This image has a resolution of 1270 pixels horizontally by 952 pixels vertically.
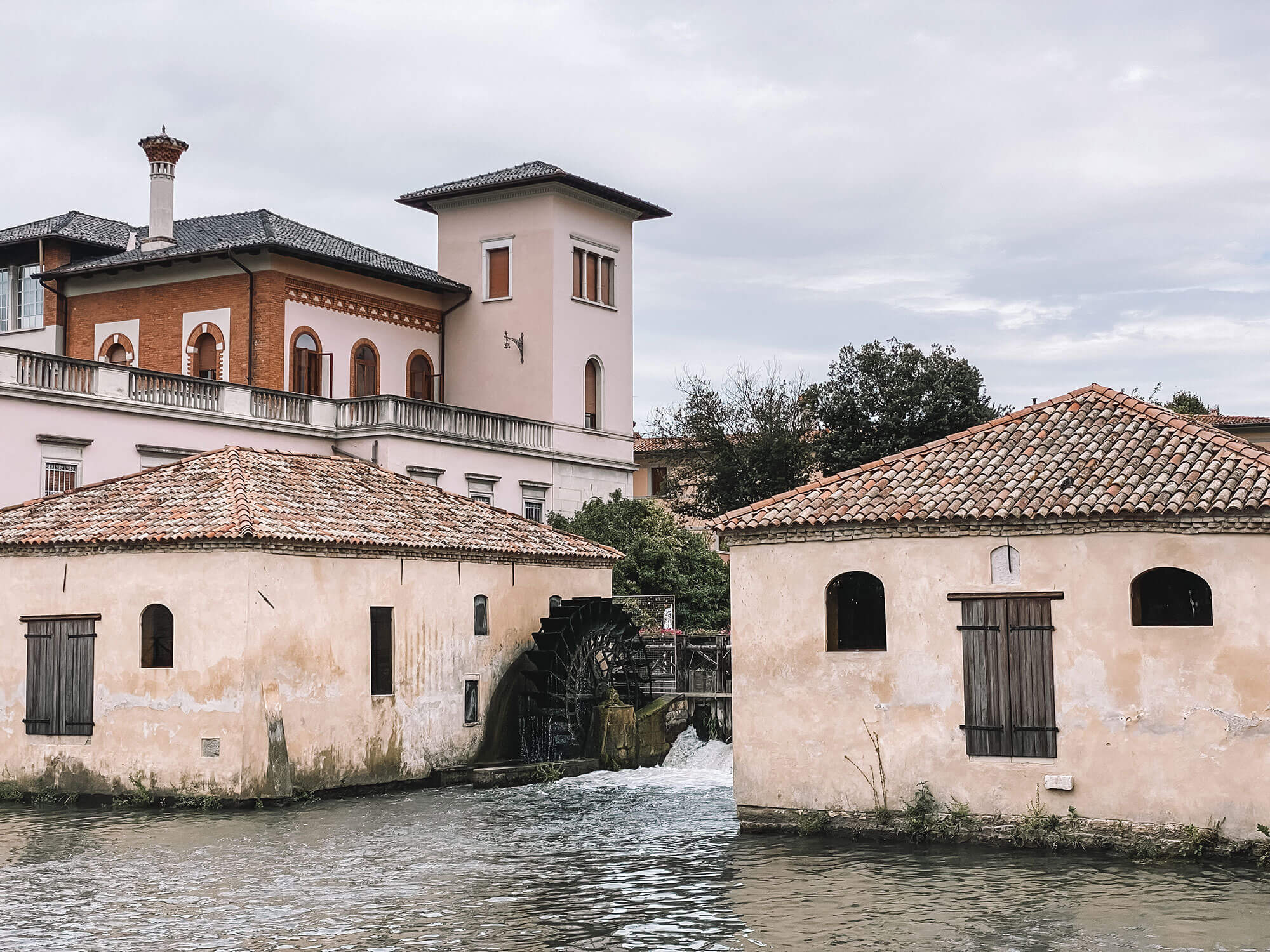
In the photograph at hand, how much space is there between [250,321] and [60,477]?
9.56 metres

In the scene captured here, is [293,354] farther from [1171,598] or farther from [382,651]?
[1171,598]

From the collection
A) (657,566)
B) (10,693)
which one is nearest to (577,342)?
(657,566)

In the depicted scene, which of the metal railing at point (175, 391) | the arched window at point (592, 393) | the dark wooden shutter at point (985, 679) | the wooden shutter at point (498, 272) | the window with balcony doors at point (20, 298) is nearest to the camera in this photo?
the dark wooden shutter at point (985, 679)

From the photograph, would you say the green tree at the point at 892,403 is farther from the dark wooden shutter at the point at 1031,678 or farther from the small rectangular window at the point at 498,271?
the dark wooden shutter at the point at 1031,678

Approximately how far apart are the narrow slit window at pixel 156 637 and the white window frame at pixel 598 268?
74.2 feet

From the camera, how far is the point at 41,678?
20828 millimetres

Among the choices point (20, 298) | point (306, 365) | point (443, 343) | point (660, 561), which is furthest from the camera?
point (443, 343)

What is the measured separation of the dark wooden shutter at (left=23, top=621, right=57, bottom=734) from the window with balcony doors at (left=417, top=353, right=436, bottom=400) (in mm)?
20638

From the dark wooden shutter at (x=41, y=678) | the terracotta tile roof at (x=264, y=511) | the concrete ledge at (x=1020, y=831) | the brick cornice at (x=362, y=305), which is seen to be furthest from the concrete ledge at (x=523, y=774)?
the brick cornice at (x=362, y=305)

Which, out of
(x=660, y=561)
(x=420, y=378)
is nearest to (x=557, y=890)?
(x=660, y=561)

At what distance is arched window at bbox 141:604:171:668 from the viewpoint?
20.3 m

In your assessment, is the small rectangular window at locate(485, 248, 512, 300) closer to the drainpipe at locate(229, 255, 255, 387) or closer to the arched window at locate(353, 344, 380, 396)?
the arched window at locate(353, 344, 380, 396)

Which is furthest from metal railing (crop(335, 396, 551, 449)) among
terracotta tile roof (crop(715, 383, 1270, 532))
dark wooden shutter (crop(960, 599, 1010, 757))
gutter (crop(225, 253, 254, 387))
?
dark wooden shutter (crop(960, 599, 1010, 757))

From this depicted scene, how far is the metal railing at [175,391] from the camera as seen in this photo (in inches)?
1176
